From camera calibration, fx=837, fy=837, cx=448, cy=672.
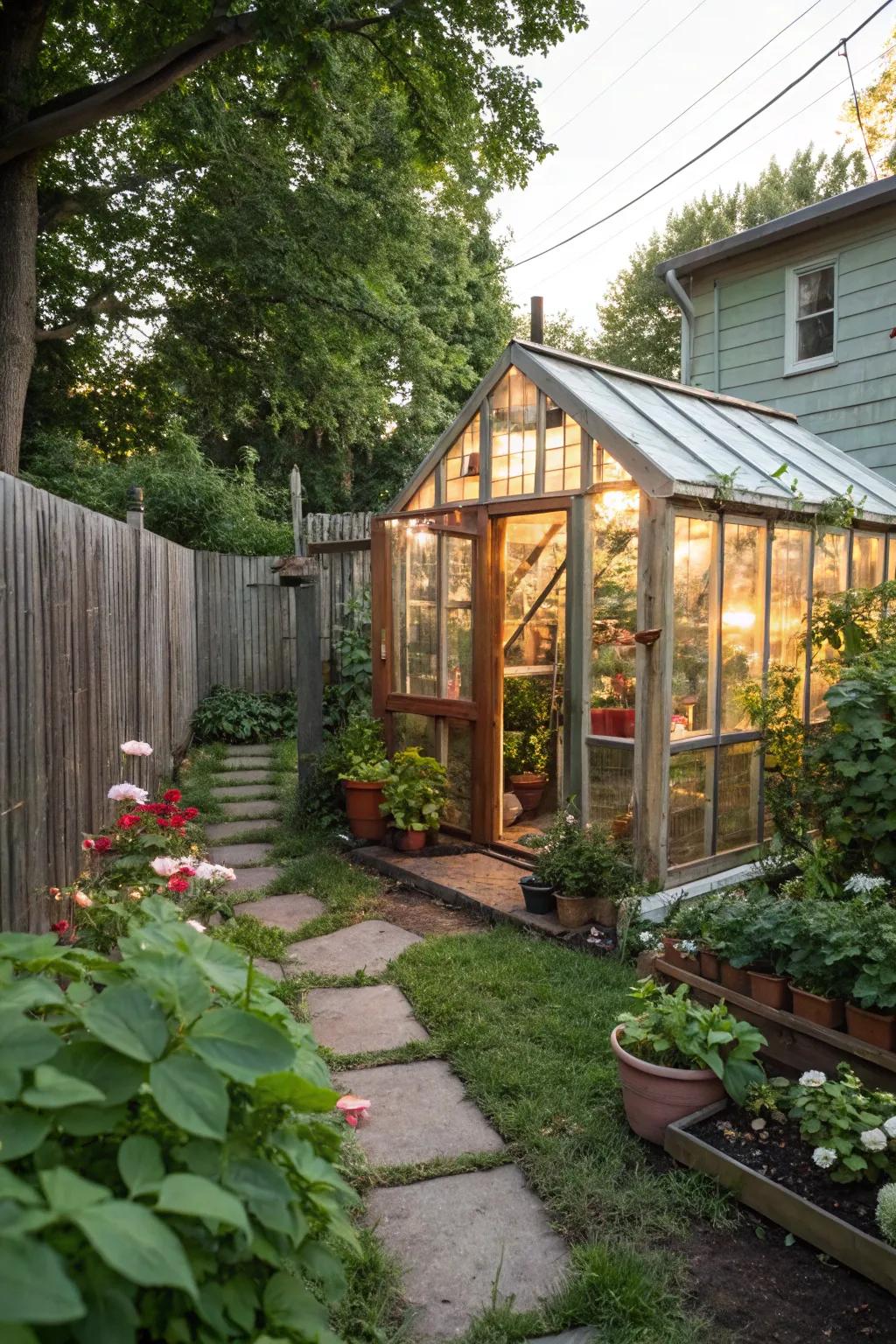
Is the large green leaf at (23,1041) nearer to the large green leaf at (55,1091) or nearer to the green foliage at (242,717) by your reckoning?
the large green leaf at (55,1091)

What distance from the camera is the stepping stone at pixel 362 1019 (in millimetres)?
3420

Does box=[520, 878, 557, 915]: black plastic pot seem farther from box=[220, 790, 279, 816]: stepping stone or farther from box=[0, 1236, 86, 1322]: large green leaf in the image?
box=[0, 1236, 86, 1322]: large green leaf

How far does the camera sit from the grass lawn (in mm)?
2045

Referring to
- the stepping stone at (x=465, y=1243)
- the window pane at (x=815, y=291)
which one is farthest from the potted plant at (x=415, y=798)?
the window pane at (x=815, y=291)

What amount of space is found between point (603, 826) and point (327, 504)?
15.2m

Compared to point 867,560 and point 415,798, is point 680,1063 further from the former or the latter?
point 867,560

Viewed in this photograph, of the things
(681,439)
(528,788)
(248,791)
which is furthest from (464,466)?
(248,791)

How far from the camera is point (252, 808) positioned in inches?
277

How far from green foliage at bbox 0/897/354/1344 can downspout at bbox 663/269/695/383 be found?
889 centimetres

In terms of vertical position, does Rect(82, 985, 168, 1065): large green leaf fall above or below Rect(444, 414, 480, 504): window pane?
below

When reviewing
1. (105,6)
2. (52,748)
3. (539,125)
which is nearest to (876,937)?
(52,748)

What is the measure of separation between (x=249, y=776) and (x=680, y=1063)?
19.1 ft

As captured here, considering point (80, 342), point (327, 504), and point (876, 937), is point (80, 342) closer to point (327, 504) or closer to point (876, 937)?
point (327, 504)

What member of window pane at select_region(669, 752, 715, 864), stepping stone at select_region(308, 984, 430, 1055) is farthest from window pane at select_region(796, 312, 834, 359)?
stepping stone at select_region(308, 984, 430, 1055)
